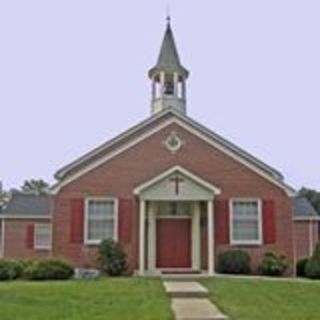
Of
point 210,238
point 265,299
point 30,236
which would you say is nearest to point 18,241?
point 30,236

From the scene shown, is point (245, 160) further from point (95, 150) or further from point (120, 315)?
point (120, 315)

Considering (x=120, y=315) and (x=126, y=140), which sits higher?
(x=126, y=140)

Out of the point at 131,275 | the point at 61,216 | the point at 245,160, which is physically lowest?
the point at 131,275

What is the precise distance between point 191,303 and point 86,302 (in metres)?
2.36

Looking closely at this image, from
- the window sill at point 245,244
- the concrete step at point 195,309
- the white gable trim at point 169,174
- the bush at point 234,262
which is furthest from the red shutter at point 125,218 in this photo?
the concrete step at point 195,309

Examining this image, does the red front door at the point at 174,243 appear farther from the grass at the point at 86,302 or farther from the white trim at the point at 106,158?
the grass at the point at 86,302

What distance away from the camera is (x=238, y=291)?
1675 cm

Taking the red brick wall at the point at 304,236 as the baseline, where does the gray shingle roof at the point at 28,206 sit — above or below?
above

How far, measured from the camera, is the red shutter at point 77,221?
25.2m

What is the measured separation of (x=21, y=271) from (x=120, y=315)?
11.6 metres

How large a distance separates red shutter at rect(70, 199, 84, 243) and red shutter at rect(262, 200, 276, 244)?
7.34 m

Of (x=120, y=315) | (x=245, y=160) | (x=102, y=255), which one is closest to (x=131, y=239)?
(x=102, y=255)

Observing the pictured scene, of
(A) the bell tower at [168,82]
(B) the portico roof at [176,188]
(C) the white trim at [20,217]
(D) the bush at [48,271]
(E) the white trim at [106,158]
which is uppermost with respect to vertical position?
(A) the bell tower at [168,82]

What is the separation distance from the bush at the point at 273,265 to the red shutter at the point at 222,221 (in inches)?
66.5
